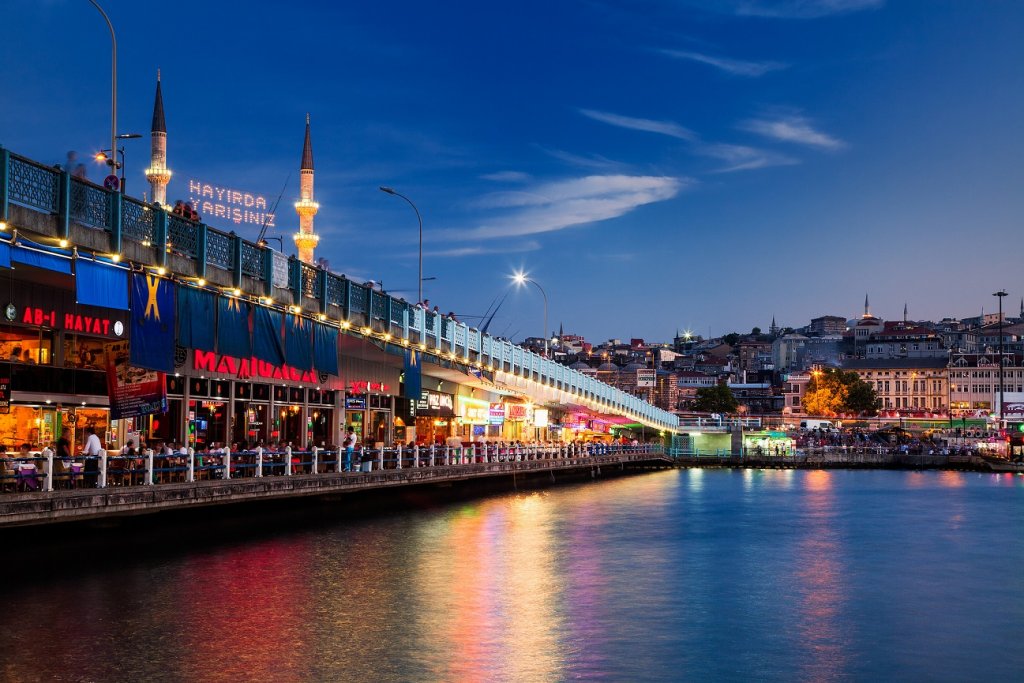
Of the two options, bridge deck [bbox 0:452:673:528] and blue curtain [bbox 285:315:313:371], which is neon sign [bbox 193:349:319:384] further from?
bridge deck [bbox 0:452:673:528]

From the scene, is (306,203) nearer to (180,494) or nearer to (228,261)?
(228,261)

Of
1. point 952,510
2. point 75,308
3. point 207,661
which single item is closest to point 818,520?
point 952,510

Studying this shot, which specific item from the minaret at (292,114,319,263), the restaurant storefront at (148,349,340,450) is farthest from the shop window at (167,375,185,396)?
the minaret at (292,114,319,263)

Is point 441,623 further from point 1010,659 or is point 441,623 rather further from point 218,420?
point 218,420

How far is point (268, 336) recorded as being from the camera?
36.9 meters

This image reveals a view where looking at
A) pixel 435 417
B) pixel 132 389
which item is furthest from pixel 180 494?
pixel 435 417

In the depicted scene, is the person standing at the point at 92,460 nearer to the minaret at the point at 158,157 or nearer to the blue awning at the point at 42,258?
the blue awning at the point at 42,258

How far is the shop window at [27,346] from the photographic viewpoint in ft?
98.7

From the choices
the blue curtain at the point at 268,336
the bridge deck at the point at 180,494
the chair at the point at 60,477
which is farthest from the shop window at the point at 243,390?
the chair at the point at 60,477

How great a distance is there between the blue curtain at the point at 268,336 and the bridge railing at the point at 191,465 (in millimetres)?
3213

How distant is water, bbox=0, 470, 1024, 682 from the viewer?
792 inches

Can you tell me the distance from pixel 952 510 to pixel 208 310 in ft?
137

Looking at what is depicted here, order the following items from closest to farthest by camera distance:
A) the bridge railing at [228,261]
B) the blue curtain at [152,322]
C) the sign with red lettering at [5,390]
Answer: the bridge railing at [228,261]
the blue curtain at [152,322]
the sign with red lettering at [5,390]

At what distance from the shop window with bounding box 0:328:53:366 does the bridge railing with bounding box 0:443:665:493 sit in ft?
11.1
